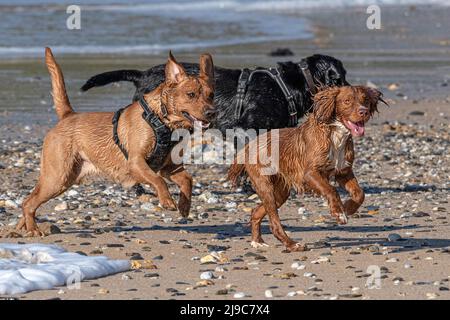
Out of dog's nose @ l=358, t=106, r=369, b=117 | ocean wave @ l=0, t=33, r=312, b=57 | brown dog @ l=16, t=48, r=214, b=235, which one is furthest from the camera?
ocean wave @ l=0, t=33, r=312, b=57

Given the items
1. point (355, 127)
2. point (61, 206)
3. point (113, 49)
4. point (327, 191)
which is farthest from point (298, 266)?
point (113, 49)

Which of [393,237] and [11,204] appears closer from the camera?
[393,237]

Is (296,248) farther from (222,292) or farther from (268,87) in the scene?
(268,87)

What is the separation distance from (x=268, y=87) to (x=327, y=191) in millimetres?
3242

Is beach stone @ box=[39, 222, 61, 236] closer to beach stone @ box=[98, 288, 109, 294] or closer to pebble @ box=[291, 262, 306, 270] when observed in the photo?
beach stone @ box=[98, 288, 109, 294]

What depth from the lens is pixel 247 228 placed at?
8.61 meters

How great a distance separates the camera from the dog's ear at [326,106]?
7.64 metres

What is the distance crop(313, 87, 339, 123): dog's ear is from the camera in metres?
7.64

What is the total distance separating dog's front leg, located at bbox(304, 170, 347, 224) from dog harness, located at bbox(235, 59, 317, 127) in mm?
2869

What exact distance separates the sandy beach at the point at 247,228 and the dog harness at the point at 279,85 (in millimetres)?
802

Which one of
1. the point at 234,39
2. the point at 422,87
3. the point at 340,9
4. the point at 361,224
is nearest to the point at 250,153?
the point at 361,224

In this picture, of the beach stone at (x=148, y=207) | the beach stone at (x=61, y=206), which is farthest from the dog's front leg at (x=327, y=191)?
the beach stone at (x=61, y=206)

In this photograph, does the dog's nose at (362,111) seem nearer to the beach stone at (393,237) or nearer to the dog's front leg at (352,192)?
the dog's front leg at (352,192)

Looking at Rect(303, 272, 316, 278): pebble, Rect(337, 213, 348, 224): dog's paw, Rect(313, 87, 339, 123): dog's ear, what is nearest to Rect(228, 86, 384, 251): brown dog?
Rect(313, 87, 339, 123): dog's ear
